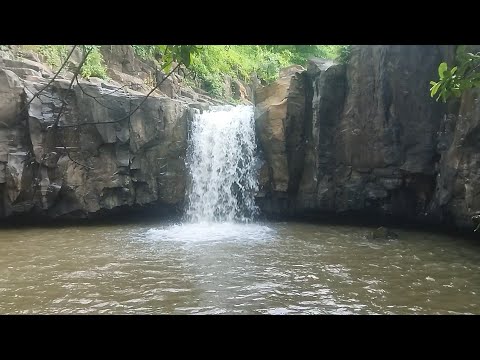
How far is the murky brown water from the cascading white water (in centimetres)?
233

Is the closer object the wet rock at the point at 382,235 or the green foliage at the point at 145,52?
the wet rock at the point at 382,235

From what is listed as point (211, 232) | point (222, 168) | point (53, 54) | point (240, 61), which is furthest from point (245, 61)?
point (211, 232)

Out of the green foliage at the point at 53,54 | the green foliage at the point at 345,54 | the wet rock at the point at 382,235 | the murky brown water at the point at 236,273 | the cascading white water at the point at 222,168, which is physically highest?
the green foliage at the point at 53,54

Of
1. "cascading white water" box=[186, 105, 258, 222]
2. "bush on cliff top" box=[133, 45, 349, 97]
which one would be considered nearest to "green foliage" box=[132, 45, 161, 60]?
"bush on cliff top" box=[133, 45, 349, 97]

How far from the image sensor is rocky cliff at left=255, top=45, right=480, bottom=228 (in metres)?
9.89

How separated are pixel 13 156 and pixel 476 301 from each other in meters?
11.4

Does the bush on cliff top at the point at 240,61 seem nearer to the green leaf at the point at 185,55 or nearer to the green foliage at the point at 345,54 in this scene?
the green foliage at the point at 345,54

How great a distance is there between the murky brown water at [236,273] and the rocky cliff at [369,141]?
4.41 feet

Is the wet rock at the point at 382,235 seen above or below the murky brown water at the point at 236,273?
above

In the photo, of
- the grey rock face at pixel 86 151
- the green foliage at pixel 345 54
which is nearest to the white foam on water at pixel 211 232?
the grey rock face at pixel 86 151

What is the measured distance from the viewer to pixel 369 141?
11.4m

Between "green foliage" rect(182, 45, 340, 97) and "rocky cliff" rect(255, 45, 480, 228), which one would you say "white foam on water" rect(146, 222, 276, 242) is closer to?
"rocky cliff" rect(255, 45, 480, 228)

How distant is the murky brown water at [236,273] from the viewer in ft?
17.9

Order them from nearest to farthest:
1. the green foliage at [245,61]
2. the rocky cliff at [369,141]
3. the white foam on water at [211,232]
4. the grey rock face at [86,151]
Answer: the rocky cliff at [369,141], the white foam on water at [211,232], the grey rock face at [86,151], the green foliage at [245,61]
